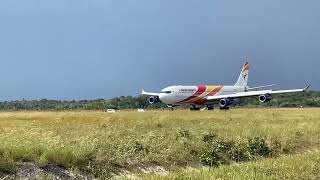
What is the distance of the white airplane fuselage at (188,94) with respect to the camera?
81.2 metres

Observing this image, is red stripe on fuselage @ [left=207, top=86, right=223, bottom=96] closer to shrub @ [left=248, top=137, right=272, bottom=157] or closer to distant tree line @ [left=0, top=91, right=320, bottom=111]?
distant tree line @ [left=0, top=91, right=320, bottom=111]

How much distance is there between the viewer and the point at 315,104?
435ft

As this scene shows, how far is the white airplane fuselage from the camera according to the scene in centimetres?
8125

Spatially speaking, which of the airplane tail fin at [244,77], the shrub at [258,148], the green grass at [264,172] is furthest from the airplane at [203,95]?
the green grass at [264,172]

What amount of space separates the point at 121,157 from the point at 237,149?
22.4 ft

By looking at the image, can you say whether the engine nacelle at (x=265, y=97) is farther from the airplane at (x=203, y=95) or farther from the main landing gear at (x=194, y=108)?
the main landing gear at (x=194, y=108)

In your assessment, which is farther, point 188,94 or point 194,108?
point 194,108

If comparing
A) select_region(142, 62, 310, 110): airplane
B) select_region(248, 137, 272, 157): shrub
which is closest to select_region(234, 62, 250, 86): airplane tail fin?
select_region(142, 62, 310, 110): airplane

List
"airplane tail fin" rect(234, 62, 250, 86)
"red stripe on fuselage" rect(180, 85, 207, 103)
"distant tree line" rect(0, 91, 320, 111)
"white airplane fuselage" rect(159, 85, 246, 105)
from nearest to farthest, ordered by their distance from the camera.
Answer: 1. "white airplane fuselage" rect(159, 85, 246, 105)
2. "red stripe on fuselage" rect(180, 85, 207, 103)
3. "airplane tail fin" rect(234, 62, 250, 86)
4. "distant tree line" rect(0, 91, 320, 111)

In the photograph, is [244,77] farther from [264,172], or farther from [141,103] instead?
[264,172]

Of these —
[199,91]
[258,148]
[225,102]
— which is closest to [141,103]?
[199,91]

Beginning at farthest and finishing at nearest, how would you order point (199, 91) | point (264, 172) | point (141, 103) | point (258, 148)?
1. point (141, 103)
2. point (199, 91)
3. point (258, 148)
4. point (264, 172)

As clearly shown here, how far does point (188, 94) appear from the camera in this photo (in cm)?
8225

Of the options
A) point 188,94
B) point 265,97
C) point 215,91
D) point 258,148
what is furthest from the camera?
point 215,91
